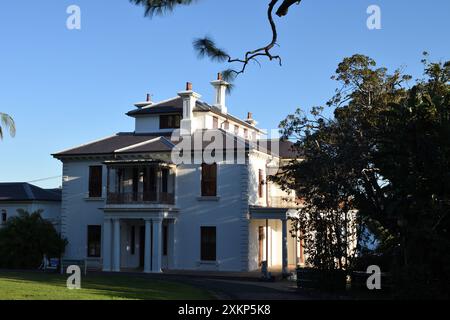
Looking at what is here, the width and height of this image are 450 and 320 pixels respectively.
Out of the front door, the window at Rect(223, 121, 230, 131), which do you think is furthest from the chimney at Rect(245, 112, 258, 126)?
the front door

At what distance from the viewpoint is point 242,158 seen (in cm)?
3172

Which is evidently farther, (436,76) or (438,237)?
(436,76)

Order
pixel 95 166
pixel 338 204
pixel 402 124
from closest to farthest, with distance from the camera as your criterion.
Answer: pixel 402 124, pixel 338 204, pixel 95 166

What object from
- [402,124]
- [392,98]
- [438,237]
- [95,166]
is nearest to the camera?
[438,237]

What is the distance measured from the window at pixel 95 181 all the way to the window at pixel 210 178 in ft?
20.5

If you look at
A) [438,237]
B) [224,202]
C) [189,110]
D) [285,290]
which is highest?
[189,110]

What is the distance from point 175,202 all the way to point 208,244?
2900 mm

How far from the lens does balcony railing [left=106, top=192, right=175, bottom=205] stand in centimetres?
3188

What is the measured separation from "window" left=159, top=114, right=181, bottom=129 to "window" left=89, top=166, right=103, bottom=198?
4.86 m

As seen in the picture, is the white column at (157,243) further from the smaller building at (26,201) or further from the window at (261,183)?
the smaller building at (26,201)

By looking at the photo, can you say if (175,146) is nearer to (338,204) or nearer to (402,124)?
(338,204)

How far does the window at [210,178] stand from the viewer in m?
32.3
